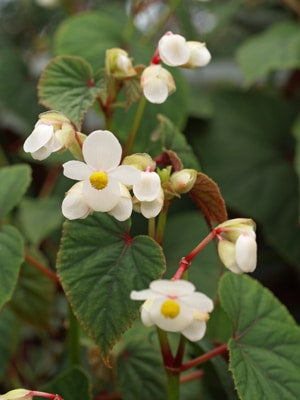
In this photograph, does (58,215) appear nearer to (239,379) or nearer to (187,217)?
(187,217)

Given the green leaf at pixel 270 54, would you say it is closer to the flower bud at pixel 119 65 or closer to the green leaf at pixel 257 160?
the green leaf at pixel 257 160

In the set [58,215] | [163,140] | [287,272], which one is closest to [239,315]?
[163,140]

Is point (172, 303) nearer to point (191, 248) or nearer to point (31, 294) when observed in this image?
point (31, 294)

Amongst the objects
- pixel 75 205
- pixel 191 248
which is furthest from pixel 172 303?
pixel 191 248

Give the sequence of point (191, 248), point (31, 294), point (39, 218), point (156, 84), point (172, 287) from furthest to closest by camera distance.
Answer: point (39, 218), point (191, 248), point (31, 294), point (156, 84), point (172, 287)

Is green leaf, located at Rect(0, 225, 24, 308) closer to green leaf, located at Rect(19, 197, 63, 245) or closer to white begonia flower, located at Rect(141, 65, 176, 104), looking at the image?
white begonia flower, located at Rect(141, 65, 176, 104)

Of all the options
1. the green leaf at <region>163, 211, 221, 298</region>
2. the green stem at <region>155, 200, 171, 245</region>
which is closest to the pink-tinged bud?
the green stem at <region>155, 200, 171, 245</region>

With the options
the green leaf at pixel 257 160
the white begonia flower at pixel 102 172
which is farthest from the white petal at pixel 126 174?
the green leaf at pixel 257 160
